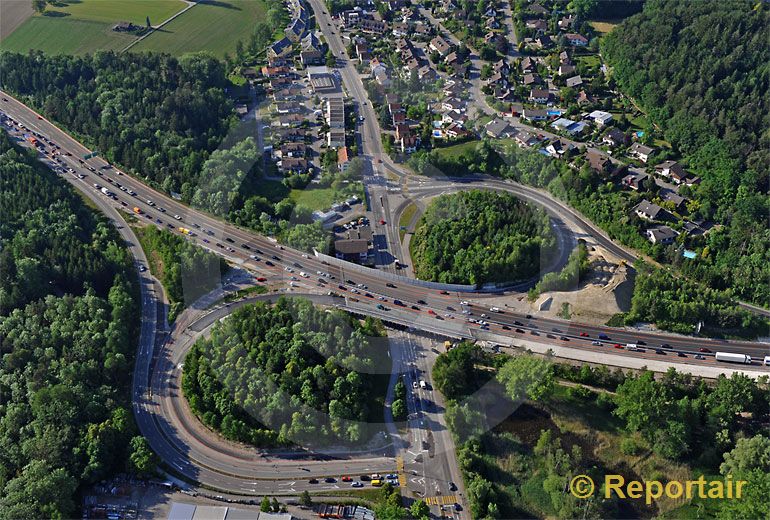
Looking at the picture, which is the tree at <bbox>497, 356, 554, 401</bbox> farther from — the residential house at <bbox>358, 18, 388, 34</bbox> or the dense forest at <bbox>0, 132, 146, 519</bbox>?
the residential house at <bbox>358, 18, 388, 34</bbox>

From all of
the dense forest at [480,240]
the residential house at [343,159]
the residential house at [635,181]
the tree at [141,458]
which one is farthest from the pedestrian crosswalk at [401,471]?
the residential house at [635,181]

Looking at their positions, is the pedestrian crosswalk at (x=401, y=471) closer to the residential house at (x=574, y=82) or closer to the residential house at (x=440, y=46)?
the residential house at (x=574, y=82)

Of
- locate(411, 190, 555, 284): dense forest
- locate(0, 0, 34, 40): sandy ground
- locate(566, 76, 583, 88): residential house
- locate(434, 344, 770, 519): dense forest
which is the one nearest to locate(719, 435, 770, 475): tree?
locate(434, 344, 770, 519): dense forest

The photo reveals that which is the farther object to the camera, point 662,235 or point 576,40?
point 576,40

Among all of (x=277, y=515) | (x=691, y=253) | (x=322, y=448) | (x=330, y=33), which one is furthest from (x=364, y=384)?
(x=330, y=33)

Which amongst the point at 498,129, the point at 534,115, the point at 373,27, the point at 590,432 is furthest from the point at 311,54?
the point at 590,432

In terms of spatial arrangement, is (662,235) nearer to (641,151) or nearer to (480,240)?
(641,151)
